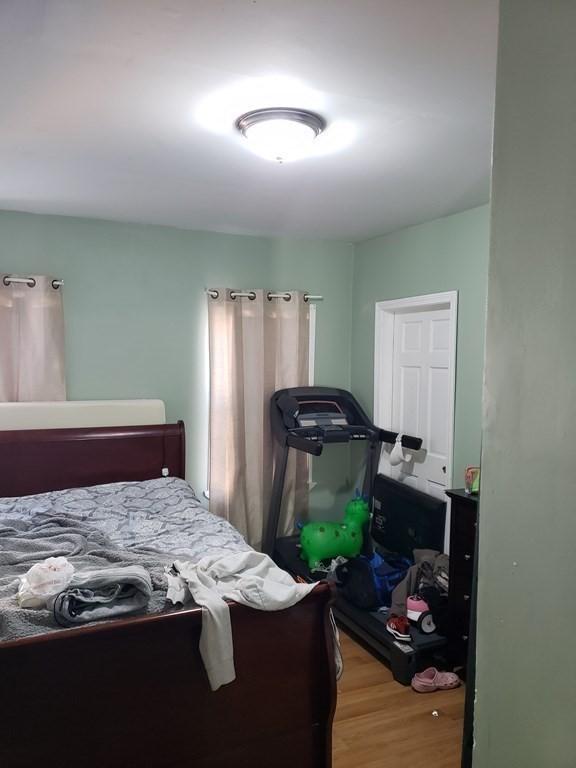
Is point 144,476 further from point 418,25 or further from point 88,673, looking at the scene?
point 418,25

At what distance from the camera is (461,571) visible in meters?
3.11

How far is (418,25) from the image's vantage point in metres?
1.57

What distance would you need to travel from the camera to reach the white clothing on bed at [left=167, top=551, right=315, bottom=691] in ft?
6.32

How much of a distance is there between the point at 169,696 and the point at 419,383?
2.72 meters

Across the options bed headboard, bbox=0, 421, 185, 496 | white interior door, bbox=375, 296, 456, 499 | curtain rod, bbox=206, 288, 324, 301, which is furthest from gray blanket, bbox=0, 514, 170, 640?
white interior door, bbox=375, 296, 456, 499

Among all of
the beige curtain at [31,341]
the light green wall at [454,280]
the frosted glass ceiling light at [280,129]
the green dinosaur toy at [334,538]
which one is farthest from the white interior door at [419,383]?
the beige curtain at [31,341]

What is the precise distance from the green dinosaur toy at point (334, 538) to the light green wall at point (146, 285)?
90 cm

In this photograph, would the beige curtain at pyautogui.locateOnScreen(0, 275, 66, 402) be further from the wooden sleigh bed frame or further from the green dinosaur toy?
the wooden sleigh bed frame

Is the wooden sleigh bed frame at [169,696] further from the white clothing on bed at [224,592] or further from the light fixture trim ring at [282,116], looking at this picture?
the light fixture trim ring at [282,116]

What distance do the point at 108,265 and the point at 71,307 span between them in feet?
1.22

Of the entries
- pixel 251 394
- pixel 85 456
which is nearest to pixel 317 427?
pixel 251 394

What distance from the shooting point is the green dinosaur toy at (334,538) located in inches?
156

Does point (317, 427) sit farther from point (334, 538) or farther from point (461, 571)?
point (461, 571)

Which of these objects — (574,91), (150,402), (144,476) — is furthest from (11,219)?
(574,91)
